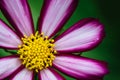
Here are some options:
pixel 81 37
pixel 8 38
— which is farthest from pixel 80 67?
pixel 8 38

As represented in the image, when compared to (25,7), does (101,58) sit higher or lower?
lower

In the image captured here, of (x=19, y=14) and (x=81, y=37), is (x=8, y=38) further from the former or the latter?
(x=81, y=37)

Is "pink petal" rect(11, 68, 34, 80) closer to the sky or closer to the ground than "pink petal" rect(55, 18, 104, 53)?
closer to the ground

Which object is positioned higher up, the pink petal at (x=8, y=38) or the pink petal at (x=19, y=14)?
the pink petal at (x=19, y=14)

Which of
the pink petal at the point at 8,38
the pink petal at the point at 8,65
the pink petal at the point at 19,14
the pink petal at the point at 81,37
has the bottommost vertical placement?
the pink petal at the point at 8,65

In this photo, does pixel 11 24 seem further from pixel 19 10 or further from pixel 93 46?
pixel 93 46

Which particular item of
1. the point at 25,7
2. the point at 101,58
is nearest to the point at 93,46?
the point at 101,58
